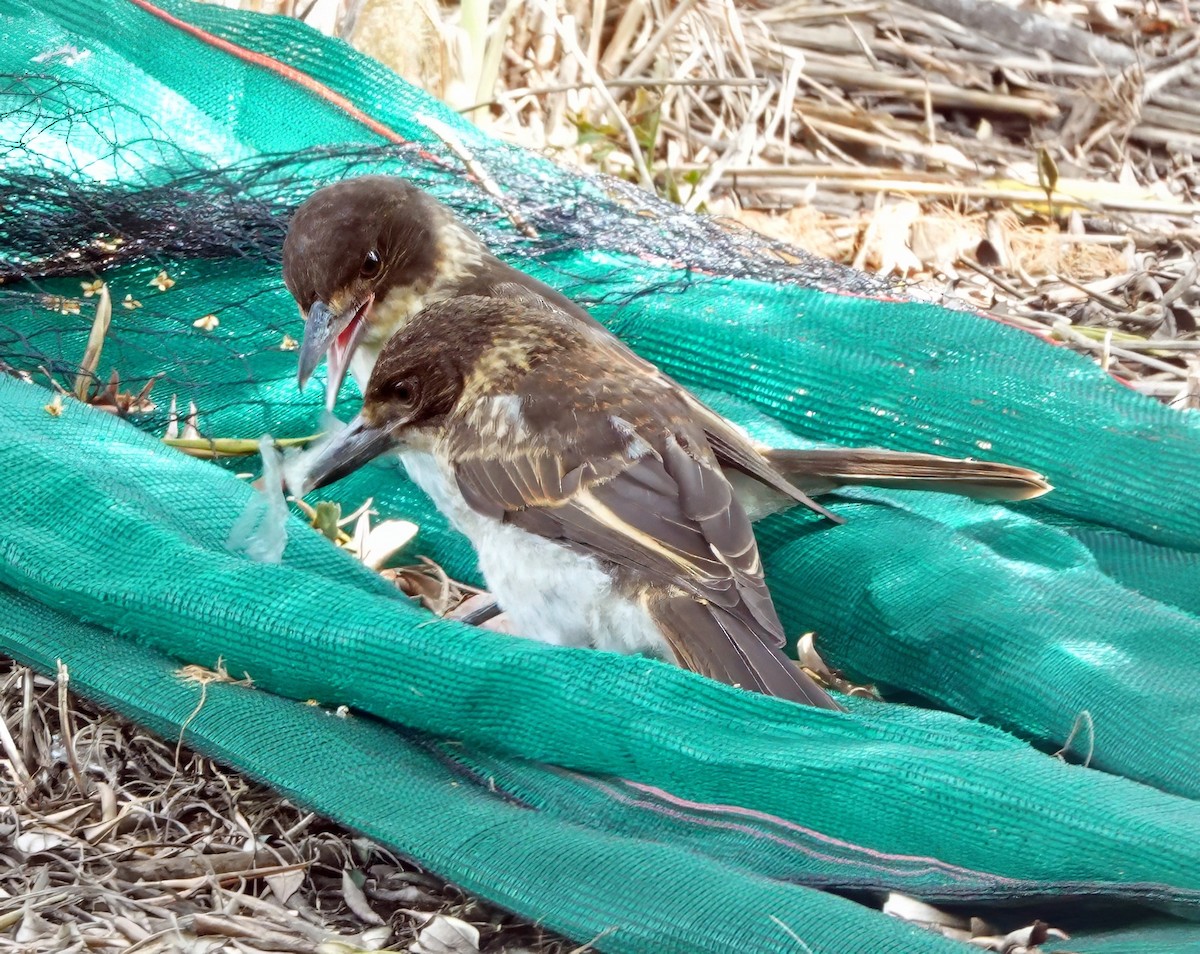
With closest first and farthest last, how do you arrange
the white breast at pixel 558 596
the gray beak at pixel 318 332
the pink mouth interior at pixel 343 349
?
the white breast at pixel 558 596 → the gray beak at pixel 318 332 → the pink mouth interior at pixel 343 349

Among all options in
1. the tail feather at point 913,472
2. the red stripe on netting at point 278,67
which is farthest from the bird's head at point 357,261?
the tail feather at point 913,472

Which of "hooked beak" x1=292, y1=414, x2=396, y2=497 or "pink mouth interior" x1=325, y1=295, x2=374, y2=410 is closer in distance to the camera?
"hooked beak" x1=292, y1=414, x2=396, y2=497

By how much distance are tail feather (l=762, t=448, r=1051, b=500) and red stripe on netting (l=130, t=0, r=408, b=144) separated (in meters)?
2.02

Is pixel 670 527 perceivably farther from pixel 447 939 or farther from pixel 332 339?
pixel 332 339

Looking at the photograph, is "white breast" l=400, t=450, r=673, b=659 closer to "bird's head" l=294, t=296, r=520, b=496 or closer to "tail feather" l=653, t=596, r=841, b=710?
"tail feather" l=653, t=596, r=841, b=710

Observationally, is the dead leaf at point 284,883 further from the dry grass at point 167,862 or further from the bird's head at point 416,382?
the bird's head at point 416,382

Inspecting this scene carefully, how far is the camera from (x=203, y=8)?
5.35m

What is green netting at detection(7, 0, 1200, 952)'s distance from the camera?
8.68 ft

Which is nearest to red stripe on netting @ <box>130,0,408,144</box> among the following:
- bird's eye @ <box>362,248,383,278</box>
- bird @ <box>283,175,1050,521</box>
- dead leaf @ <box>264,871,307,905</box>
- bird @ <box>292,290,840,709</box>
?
bird @ <box>283,175,1050,521</box>

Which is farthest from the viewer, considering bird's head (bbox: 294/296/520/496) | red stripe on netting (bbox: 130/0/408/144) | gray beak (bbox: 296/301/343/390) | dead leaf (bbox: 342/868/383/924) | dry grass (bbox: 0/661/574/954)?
red stripe on netting (bbox: 130/0/408/144)

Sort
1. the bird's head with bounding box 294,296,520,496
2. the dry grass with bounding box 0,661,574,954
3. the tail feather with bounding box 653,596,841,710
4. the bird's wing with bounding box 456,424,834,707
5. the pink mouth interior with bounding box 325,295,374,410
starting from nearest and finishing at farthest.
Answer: the dry grass with bounding box 0,661,574,954
the tail feather with bounding box 653,596,841,710
the bird's wing with bounding box 456,424,834,707
the bird's head with bounding box 294,296,520,496
the pink mouth interior with bounding box 325,295,374,410

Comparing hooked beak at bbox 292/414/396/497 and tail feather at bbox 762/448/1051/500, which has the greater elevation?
tail feather at bbox 762/448/1051/500

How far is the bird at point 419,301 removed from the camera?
3.80 metres

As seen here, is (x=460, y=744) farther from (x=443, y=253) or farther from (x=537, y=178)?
(x=537, y=178)
